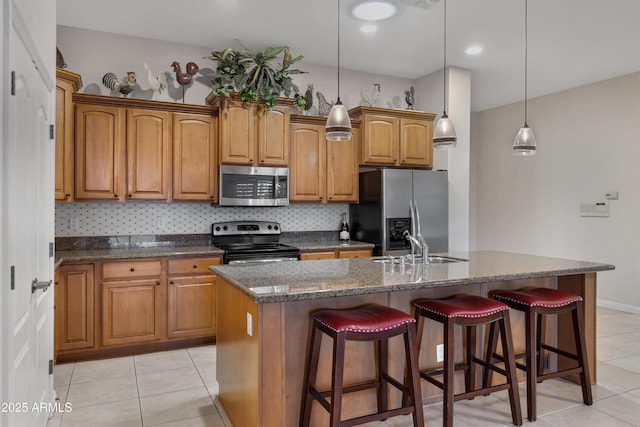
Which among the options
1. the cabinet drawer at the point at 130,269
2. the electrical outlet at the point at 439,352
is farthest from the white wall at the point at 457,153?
the cabinet drawer at the point at 130,269

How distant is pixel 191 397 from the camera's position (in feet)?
9.71

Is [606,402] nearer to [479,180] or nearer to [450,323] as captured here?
[450,323]

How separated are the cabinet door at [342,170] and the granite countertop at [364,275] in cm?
178

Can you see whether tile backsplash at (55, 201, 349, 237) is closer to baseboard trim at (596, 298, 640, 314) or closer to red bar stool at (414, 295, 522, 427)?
red bar stool at (414, 295, 522, 427)

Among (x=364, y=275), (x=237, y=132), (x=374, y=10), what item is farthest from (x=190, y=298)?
(x=374, y=10)

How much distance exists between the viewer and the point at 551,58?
4.79 meters

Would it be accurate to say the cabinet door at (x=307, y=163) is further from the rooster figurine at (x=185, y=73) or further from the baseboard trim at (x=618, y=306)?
the baseboard trim at (x=618, y=306)

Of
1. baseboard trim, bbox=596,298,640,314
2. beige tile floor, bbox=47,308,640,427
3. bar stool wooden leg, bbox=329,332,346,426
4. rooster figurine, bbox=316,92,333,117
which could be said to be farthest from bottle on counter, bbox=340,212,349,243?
baseboard trim, bbox=596,298,640,314

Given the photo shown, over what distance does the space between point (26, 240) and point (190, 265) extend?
211 cm

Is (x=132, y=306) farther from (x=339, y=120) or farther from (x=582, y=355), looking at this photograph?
(x=582, y=355)

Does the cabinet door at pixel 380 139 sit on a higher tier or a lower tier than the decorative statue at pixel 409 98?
lower

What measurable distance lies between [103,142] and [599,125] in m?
5.80

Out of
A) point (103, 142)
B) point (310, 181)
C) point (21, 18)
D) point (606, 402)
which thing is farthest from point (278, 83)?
point (606, 402)

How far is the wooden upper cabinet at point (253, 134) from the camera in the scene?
13.9 ft
